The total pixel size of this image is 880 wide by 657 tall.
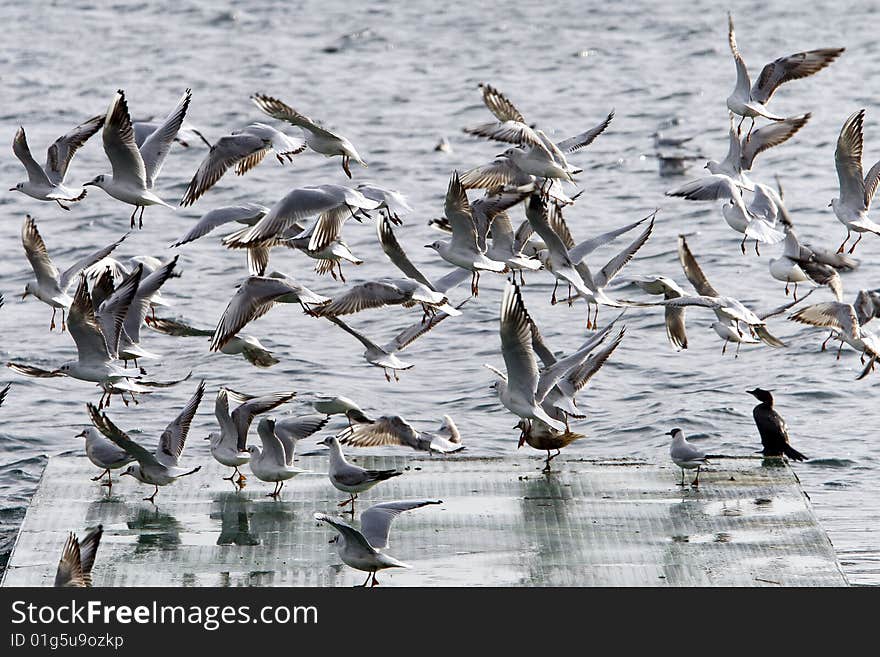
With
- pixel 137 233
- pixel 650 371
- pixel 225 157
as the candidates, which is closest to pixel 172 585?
pixel 225 157

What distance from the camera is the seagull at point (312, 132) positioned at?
1160cm

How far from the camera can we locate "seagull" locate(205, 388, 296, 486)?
11.7m

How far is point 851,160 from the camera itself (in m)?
13.2

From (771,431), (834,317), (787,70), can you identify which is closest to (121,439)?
(771,431)

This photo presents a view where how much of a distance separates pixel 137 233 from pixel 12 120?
7.36 metres

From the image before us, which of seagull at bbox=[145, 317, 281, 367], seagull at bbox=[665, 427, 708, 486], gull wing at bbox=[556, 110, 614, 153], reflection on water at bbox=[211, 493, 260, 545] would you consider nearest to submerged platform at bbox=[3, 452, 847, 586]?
reflection on water at bbox=[211, 493, 260, 545]

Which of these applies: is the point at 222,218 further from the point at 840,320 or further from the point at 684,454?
the point at 840,320

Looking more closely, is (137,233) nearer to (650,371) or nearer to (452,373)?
(452,373)

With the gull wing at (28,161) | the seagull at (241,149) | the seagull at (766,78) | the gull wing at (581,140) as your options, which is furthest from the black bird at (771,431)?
the gull wing at (28,161)

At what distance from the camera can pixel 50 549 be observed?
10.6 metres

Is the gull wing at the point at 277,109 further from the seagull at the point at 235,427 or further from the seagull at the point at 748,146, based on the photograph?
the seagull at the point at 748,146

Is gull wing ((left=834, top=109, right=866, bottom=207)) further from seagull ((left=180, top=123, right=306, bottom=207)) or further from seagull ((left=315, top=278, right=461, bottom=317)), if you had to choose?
seagull ((left=180, top=123, right=306, bottom=207))

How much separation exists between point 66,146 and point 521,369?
4.37 metres

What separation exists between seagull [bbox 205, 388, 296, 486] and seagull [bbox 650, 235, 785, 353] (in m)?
3.07
